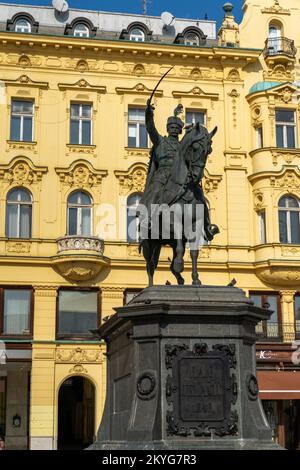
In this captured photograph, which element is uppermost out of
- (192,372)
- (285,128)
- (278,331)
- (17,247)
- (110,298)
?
(285,128)

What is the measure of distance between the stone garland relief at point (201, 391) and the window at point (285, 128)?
888 inches

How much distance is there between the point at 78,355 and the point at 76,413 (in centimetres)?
331

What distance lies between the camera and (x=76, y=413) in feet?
104

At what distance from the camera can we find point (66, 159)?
31578mm

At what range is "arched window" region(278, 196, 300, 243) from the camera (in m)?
31.8

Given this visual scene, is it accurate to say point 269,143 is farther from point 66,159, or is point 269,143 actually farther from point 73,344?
point 73,344

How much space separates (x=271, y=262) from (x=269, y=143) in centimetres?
501

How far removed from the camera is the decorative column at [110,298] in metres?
30.2

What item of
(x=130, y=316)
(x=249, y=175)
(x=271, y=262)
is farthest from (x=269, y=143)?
(x=130, y=316)

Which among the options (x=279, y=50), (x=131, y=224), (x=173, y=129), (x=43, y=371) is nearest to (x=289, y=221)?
(x=131, y=224)

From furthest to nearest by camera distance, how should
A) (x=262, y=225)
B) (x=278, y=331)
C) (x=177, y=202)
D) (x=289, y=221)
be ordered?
1. (x=262, y=225)
2. (x=289, y=221)
3. (x=278, y=331)
4. (x=177, y=202)

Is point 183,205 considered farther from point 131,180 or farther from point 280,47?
point 280,47

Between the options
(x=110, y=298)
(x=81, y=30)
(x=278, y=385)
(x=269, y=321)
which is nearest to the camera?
(x=278, y=385)

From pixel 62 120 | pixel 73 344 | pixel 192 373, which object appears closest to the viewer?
pixel 192 373
